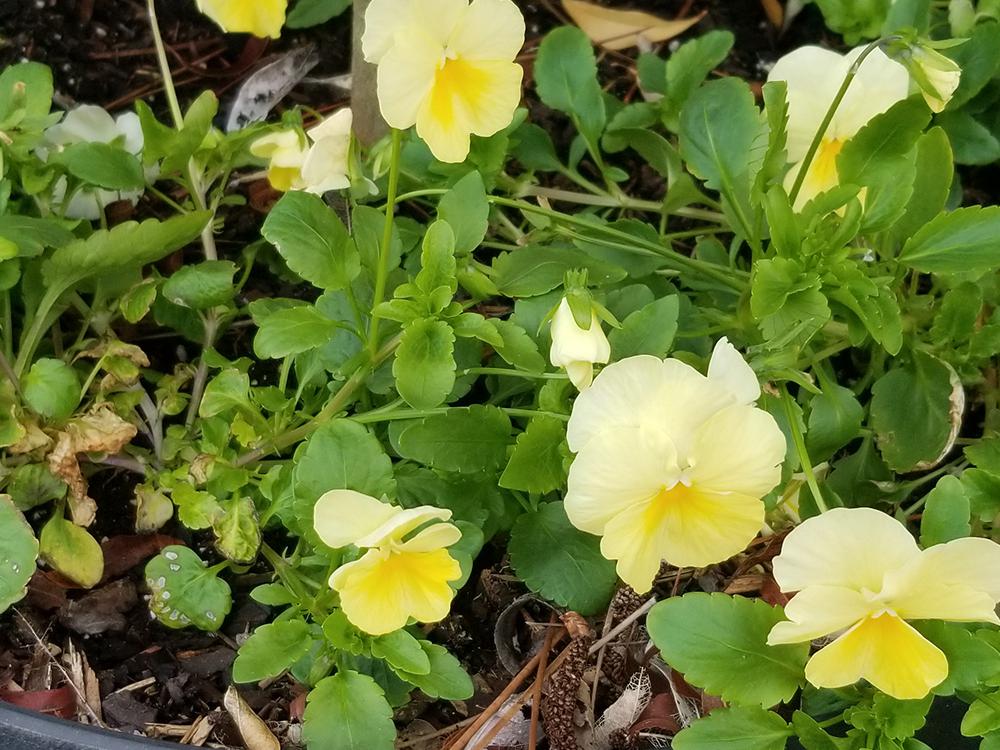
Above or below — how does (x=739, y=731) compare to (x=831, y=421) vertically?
below

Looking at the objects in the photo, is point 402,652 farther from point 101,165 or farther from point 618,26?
point 618,26

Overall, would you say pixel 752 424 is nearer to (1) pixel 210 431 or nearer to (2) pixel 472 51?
(2) pixel 472 51

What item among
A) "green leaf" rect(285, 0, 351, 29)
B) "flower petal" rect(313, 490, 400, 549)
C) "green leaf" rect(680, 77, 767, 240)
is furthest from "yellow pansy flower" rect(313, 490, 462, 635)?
"green leaf" rect(285, 0, 351, 29)

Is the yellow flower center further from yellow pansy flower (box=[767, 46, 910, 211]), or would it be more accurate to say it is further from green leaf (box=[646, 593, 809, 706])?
green leaf (box=[646, 593, 809, 706])

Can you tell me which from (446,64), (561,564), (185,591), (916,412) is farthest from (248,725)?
(916,412)

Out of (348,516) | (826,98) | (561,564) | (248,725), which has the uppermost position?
(826,98)

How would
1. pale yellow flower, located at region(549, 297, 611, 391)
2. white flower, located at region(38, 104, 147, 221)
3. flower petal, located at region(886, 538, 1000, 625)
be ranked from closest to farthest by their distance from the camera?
flower petal, located at region(886, 538, 1000, 625), pale yellow flower, located at region(549, 297, 611, 391), white flower, located at region(38, 104, 147, 221)

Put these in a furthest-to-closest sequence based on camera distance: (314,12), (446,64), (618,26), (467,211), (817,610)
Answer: (618,26) < (314,12) < (467,211) < (446,64) < (817,610)
